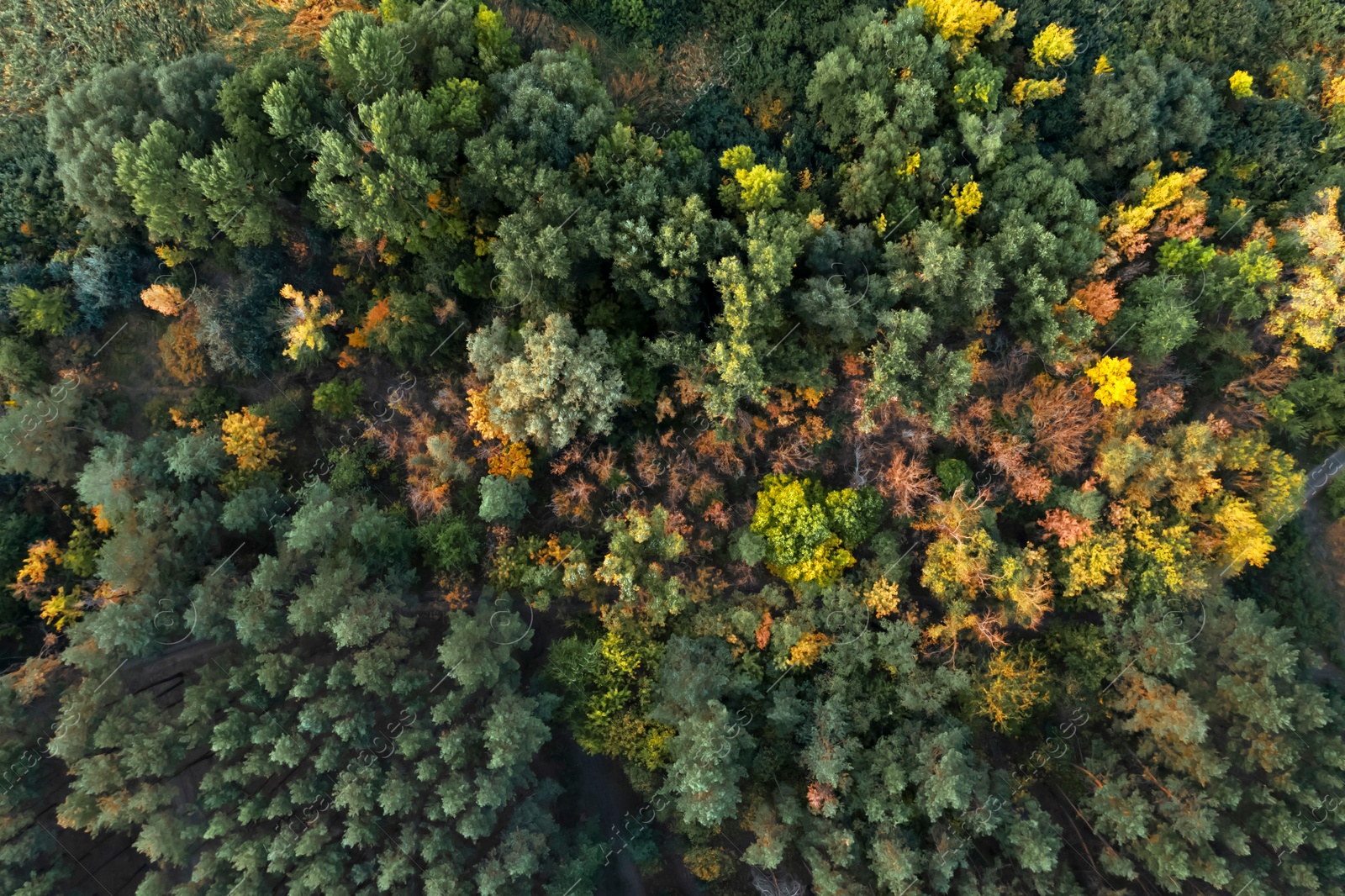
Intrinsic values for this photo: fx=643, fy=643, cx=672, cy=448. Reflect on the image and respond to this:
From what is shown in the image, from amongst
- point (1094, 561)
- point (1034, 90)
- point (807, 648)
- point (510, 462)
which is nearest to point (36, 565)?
point (510, 462)

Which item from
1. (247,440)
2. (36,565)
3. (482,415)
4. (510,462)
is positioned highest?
(482,415)

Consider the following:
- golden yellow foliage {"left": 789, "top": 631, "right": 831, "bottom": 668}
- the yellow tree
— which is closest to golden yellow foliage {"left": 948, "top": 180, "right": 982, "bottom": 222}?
golden yellow foliage {"left": 789, "top": 631, "right": 831, "bottom": 668}

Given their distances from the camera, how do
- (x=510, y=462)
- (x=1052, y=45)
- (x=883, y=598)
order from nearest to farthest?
(x=883, y=598), (x=1052, y=45), (x=510, y=462)

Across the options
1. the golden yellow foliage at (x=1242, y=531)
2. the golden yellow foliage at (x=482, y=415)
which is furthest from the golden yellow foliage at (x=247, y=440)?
the golden yellow foliage at (x=1242, y=531)

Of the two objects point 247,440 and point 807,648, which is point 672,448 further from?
point 247,440

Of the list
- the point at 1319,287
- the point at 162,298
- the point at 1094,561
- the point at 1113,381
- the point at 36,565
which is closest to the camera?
the point at 1319,287

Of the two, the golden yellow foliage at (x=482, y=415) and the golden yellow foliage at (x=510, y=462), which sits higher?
the golden yellow foliage at (x=482, y=415)

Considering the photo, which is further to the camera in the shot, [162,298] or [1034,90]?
[162,298]

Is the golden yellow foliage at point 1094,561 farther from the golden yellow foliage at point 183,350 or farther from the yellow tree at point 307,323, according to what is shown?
the golden yellow foliage at point 183,350
